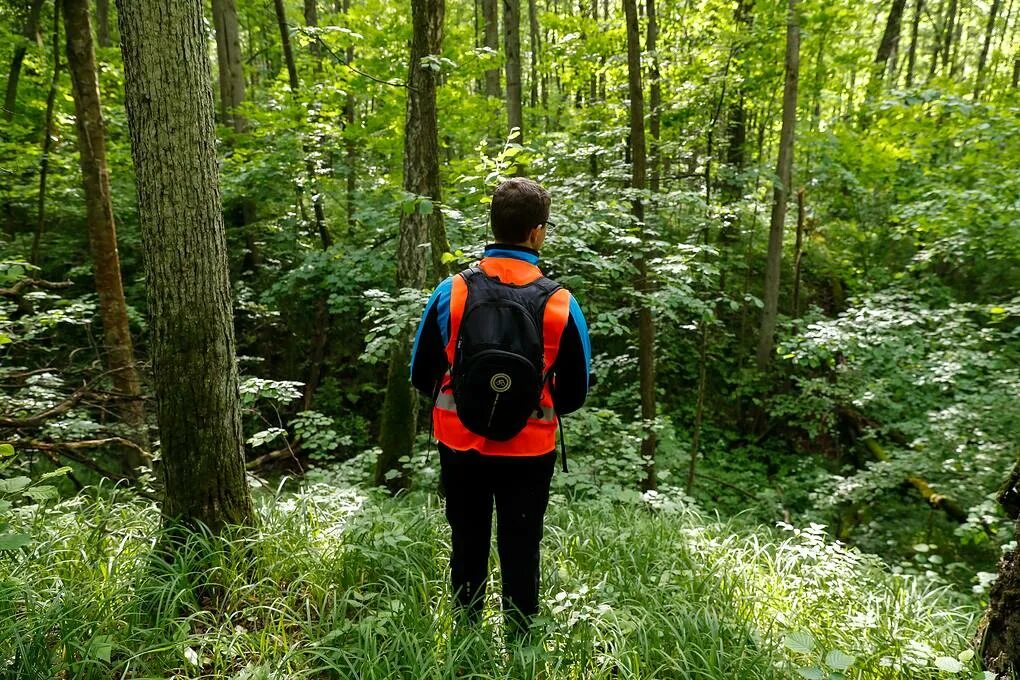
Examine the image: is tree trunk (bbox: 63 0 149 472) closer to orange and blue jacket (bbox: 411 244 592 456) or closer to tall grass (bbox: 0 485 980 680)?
tall grass (bbox: 0 485 980 680)

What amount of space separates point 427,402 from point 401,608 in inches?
235

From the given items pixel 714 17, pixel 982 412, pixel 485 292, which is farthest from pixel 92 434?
pixel 714 17

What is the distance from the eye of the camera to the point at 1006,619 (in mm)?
2234

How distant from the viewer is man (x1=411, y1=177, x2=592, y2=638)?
84.7 inches

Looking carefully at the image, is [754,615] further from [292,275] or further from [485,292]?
[292,275]

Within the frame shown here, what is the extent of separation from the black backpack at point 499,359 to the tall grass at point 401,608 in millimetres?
975

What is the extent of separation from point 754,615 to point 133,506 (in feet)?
12.3

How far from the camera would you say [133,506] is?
12.0 ft

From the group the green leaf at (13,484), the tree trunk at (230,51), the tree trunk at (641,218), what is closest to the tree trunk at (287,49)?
the tree trunk at (230,51)

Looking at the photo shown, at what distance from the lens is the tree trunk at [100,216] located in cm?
489

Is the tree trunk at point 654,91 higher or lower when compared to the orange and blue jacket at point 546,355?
higher

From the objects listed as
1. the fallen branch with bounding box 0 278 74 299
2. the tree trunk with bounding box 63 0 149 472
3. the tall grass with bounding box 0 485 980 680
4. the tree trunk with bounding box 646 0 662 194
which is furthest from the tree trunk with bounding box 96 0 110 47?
the tall grass with bounding box 0 485 980 680

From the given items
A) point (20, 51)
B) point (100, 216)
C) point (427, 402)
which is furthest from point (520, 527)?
point (20, 51)

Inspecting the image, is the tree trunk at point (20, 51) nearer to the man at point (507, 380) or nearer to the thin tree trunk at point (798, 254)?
the man at point (507, 380)
